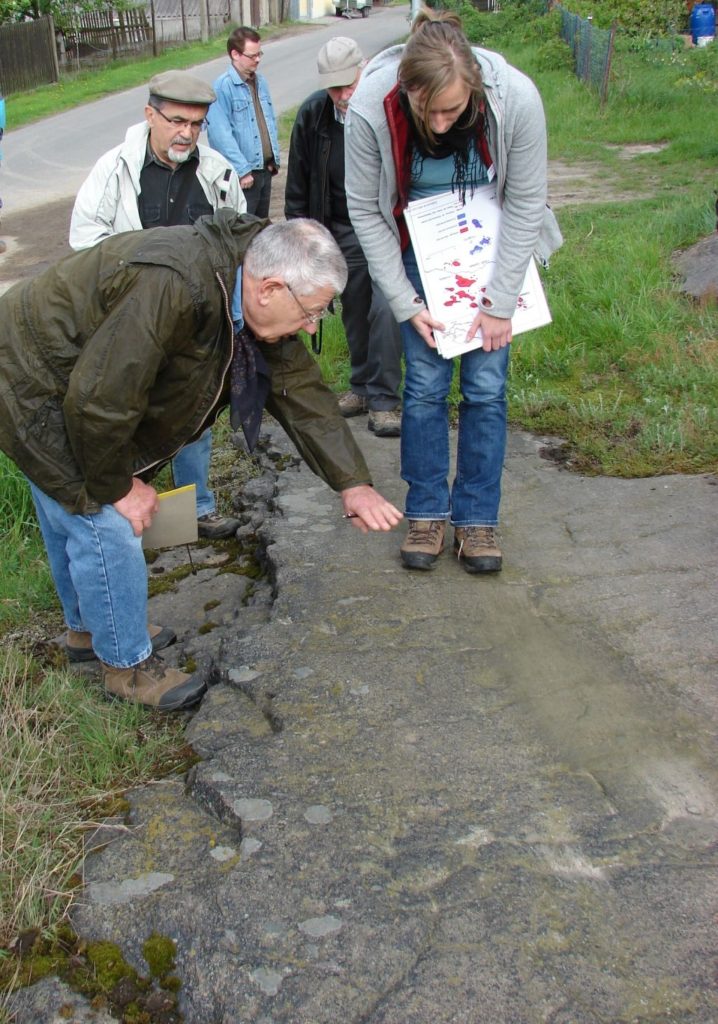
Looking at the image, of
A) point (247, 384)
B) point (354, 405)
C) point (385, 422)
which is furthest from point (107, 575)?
point (354, 405)

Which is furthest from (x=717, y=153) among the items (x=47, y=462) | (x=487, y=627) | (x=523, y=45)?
(x=523, y=45)

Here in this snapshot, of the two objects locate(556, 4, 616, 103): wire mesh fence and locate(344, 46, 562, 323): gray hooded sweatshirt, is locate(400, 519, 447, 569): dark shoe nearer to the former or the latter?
locate(344, 46, 562, 323): gray hooded sweatshirt

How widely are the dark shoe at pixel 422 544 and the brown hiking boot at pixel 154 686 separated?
3.00 feet

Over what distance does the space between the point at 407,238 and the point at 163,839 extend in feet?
6.74

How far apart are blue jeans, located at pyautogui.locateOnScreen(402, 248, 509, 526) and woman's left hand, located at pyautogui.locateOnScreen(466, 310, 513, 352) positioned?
0.04 meters

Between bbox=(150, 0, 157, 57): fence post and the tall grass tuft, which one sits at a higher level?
bbox=(150, 0, 157, 57): fence post

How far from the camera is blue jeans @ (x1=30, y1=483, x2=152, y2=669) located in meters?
2.79

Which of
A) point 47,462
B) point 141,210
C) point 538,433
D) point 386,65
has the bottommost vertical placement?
point 538,433

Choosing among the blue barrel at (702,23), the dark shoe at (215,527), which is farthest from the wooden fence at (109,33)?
the dark shoe at (215,527)

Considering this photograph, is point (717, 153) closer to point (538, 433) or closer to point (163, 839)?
point (538, 433)

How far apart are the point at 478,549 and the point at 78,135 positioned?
1530 centimetres

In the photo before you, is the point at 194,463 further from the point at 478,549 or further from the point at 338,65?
the point at 338,65

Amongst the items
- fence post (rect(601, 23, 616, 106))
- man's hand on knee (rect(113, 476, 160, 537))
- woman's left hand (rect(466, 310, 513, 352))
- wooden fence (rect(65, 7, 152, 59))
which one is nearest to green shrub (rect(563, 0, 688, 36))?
fence post (rect(601, 23, 616, 106))

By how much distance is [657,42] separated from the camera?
64.3 ft
